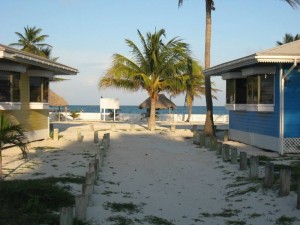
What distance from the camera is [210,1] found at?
2203cm

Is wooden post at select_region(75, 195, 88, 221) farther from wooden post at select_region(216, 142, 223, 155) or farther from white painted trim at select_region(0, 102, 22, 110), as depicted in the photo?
white painted trim at select_region(0, 102, 22, 110)

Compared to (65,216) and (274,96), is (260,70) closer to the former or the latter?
(274,96)

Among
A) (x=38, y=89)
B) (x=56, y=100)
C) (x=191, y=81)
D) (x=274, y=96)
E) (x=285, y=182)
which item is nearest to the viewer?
(x=285, y=182)

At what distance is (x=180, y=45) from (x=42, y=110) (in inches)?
403

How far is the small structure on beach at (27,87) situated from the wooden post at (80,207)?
28.6 ft

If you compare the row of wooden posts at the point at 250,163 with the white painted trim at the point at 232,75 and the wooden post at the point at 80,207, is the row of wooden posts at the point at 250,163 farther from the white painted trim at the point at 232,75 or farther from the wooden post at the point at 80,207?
the wooden post at the point at 80,207

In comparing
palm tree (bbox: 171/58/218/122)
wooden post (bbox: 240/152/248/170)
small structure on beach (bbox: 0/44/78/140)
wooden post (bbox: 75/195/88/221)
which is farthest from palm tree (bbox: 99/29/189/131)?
wooden post (bbox: 75/195/88/221)

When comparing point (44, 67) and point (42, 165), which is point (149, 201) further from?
point (44, 67)

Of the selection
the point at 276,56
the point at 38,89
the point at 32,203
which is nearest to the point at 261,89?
the point at 276,56

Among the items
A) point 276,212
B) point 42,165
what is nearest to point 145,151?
point 42,165

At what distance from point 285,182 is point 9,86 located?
40.2 ft

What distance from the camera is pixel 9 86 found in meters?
16.6

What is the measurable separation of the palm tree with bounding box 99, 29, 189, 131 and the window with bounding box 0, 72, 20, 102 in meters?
10.1

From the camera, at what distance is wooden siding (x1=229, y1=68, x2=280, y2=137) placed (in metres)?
15.5
